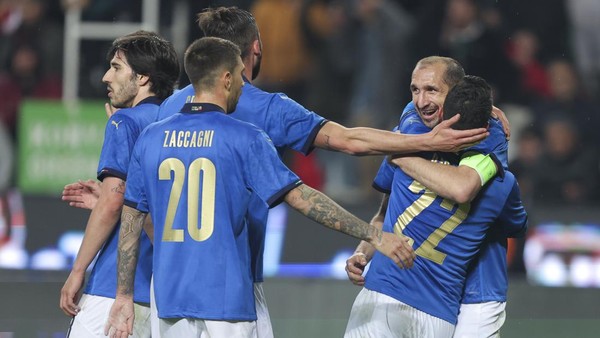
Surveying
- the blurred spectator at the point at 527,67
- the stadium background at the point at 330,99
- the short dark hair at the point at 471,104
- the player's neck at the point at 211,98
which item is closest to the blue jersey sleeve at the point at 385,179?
the short dark hair at the point at 471,104

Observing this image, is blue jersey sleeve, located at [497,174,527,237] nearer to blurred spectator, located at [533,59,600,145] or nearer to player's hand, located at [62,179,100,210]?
player's hand, located at [62,179,100,210]

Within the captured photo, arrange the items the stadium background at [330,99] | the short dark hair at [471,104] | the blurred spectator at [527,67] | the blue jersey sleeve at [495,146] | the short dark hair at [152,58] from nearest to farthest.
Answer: the short dark hair at [471,104] → the blue jersey sleeve at [495,146] → the short dark hair at [152,58] → the stadium background at [330,99] → the blurred spectator at [527,67]

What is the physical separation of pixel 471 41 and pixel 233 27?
22.1 ft

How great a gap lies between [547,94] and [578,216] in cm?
183

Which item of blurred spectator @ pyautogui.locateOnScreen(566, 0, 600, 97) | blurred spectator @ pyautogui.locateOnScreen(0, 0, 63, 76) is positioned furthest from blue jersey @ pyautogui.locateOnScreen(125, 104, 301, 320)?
blurred spectator @ pyautogui.locateOnScreen(566, 0, 600, 97)

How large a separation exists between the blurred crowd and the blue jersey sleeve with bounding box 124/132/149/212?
22.7 ft

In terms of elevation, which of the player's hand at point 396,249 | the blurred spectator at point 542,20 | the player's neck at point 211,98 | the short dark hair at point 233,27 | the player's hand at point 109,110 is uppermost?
the blurred spectator at point 542,20

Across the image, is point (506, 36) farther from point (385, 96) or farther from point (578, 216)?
point (578, 216)

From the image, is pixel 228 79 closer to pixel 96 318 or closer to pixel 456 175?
pixel 456 175

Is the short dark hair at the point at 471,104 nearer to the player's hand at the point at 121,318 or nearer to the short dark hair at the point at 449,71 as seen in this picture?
the short dark hair at the point at 449,71

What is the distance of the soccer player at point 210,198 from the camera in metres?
4.64

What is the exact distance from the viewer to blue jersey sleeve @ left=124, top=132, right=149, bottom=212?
4.86 metres

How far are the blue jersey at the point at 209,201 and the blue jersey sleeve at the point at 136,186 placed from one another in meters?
0.15

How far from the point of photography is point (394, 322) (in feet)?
16.8
